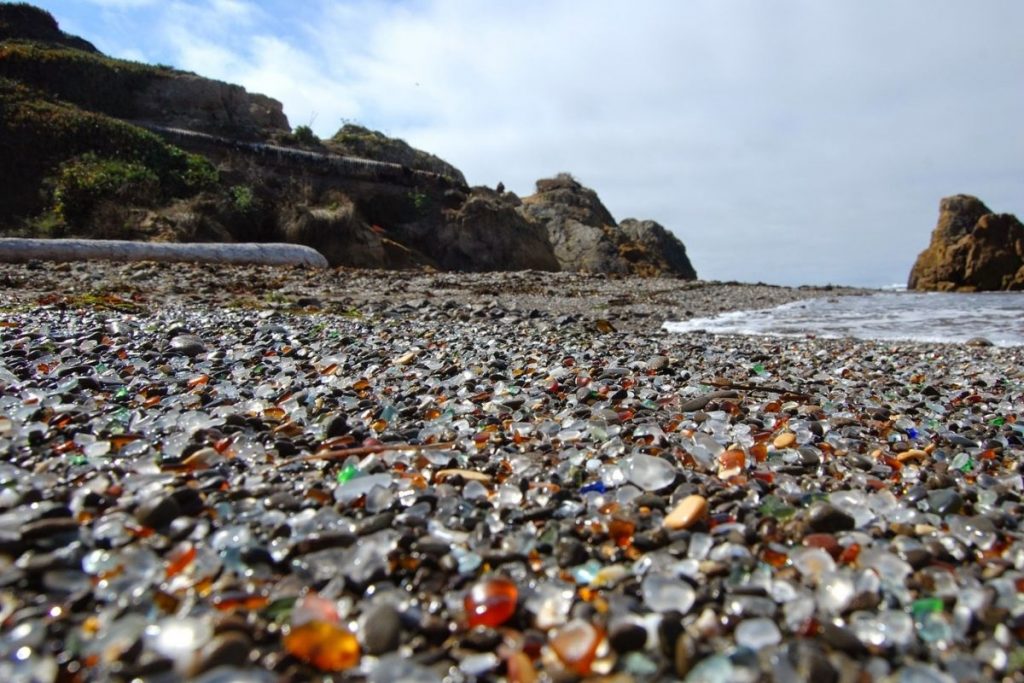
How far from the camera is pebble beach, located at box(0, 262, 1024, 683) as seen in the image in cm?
110

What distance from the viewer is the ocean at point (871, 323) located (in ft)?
34.3

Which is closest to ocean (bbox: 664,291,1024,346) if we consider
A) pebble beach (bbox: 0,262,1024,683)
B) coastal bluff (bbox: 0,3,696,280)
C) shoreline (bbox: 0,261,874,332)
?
shoreline (bbox: 0,261,874,332)

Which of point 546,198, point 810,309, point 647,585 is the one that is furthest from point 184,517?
point 546,198

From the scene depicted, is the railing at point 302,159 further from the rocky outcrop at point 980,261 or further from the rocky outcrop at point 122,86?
the rocky outcrop at point 980,261

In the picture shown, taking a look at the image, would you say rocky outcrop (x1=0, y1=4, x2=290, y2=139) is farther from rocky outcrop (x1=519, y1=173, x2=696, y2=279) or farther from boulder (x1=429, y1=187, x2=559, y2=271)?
→ rocky outcrop (x1=519, y1=173, x2=696, y2=279)

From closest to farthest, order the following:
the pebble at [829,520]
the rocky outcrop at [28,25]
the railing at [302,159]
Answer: the pebble at [829,520]
the railing at [302,159]
the rocky outcrop at [28,25]

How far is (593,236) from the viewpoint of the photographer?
31.2 metres

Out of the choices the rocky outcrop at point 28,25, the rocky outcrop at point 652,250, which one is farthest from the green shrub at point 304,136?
the rocky outcrop at point 652,250

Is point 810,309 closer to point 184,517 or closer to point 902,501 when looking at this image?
point 902,501

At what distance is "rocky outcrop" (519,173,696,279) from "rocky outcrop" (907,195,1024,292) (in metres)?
14.5

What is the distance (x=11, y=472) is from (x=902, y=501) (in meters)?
2.66

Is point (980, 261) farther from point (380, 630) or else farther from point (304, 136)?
point (380, 630)

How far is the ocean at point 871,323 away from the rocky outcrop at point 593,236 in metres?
13.4

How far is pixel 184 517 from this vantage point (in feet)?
4.94
